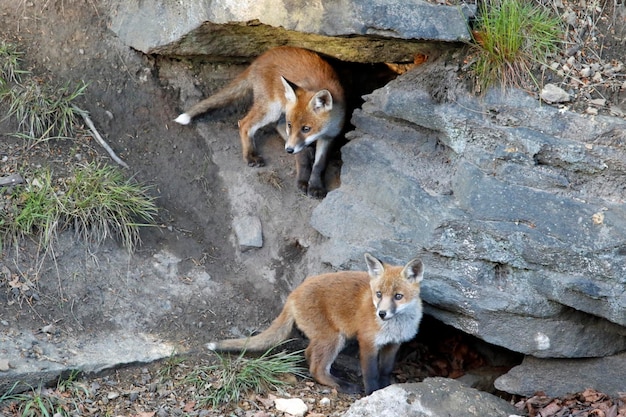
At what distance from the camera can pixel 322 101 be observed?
7.63 meters

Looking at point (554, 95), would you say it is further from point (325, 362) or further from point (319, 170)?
point (325, 362)

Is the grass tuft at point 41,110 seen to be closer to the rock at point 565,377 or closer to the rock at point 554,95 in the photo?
the rock at point 554,95

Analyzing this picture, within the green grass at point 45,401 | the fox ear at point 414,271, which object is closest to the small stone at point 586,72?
the fox ear at point 414,271

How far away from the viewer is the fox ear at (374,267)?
6273mm

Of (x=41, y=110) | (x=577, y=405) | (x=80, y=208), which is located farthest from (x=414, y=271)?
(x=41, y=110)

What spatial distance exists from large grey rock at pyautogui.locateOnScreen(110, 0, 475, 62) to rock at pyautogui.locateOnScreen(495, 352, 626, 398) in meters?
2.73

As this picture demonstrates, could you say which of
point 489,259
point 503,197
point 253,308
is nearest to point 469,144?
point 503,197

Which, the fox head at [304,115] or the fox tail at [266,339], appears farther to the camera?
the fox head at [304,115]

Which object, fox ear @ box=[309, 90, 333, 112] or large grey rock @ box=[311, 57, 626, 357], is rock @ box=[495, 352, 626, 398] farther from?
fox ear @ box=[309, 90, 333, 112]

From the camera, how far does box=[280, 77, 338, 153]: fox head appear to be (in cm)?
759

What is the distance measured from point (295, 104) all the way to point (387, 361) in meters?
2.69

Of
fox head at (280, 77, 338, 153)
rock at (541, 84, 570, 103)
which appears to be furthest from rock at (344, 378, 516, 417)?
fox head at (280, 77, 338, 153)

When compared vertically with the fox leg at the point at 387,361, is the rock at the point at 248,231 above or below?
above

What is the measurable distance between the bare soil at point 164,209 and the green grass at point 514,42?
0.47 m
